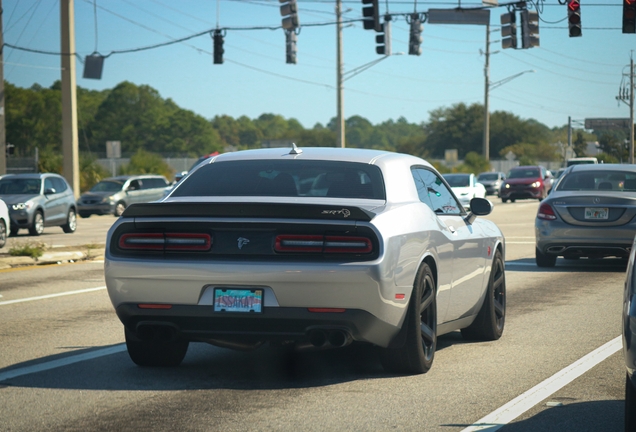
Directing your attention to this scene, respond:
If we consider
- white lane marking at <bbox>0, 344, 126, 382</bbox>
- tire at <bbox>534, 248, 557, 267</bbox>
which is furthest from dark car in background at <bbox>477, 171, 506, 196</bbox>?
white lane marking at <bbox>0, 344, 126, 382</bbox>

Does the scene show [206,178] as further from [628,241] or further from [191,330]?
[628,241]

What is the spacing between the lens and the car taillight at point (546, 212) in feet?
53.2

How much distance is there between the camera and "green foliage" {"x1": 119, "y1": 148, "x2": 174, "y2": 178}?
5966 centimetres

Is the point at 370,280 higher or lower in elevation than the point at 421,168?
lower

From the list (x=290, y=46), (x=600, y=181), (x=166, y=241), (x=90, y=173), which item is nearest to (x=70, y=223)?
(x=290, y=46)

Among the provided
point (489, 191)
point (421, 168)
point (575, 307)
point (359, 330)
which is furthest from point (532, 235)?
point (489, 191)

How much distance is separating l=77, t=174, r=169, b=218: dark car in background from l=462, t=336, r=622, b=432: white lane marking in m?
33.7

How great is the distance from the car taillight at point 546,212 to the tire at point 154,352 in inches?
378

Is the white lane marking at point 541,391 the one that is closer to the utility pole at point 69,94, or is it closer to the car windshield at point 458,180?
the car windshield at point 458,180

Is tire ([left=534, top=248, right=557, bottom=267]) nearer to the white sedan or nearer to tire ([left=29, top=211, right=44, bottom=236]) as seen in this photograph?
tire ([left=29, top=211, right=44, bottom=236])

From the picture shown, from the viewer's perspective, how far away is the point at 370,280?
6.63 m

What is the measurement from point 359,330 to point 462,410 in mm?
854

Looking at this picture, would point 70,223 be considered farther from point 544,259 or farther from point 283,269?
point 283,269

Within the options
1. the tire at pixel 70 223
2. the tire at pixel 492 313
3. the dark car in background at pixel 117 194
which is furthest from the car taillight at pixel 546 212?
the dark car in background at pixel 117 194
